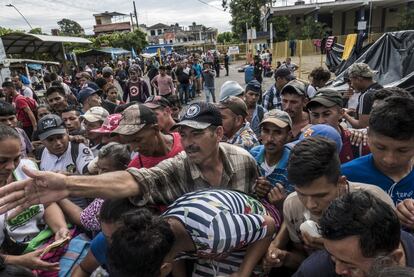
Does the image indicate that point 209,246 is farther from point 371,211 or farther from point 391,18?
point 391,18

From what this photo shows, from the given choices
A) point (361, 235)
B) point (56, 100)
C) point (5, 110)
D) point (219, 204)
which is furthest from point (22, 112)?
point (361, 235)

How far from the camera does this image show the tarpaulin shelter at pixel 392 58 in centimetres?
757

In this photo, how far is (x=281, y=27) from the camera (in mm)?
38844

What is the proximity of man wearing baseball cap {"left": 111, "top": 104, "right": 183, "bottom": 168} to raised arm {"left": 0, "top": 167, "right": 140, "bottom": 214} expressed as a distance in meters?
0.67

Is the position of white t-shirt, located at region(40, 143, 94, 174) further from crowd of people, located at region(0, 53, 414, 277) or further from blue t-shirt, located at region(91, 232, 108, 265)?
blue t-shirt, located at region(91, 232, 108, 265)

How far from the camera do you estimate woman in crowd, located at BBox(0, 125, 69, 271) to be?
2053 millimetres

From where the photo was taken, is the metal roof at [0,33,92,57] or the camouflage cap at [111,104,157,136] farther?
the metal roof at [0,33,92,57]

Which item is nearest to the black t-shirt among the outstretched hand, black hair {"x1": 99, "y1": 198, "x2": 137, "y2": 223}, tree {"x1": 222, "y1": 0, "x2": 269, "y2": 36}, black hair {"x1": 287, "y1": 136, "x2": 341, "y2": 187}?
black hair {"x1": 287, "y1": 136, "x2": 341, "y2": 187}

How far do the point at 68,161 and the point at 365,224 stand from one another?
290cm

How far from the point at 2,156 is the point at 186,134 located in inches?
47.9

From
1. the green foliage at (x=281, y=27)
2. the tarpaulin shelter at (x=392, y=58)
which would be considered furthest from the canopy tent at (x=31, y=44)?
the green foliage at (x=281, y=27)

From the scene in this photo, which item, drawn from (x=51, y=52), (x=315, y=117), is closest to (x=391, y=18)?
(x=51, y=52)

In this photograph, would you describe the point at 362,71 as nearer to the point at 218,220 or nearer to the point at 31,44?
the point at 218,220

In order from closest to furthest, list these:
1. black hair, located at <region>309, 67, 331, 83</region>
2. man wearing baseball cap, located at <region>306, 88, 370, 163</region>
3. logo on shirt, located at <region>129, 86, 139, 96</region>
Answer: man wearing baseball cap, located at <region>306, 88, 370, 163</region> → black hair, located at <region>309, 67, 331, 83</region> → logo on shirt, located at <region>129, 86, 139, 96</region>
